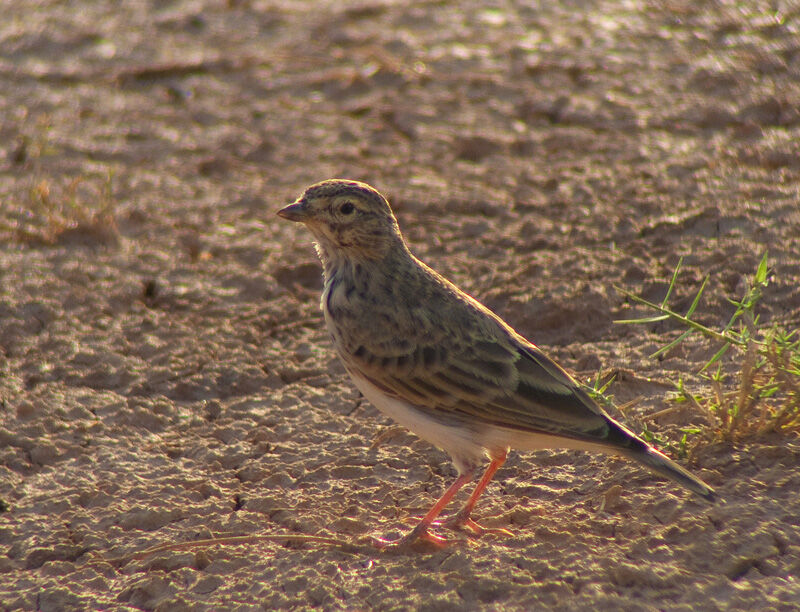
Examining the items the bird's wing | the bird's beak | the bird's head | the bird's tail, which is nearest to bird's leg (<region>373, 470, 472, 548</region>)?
the bird's wing

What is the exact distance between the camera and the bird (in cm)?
454

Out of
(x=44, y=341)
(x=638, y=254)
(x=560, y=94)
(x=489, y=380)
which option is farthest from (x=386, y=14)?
(x=489, y=380)

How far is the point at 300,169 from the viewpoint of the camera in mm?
7984

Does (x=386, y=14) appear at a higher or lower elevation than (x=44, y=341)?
higher

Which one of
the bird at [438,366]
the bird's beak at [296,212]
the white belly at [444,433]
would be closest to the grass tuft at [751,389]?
the bird at [438,366]

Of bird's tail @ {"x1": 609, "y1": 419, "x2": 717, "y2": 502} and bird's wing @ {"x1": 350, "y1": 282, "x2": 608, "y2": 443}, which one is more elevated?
bird's wing @ {"x1": 350, "y1": 282, "x2": 608, "y2": 443}

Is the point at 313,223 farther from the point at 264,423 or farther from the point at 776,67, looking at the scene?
the point at 776,67

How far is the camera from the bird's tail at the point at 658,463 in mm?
4223

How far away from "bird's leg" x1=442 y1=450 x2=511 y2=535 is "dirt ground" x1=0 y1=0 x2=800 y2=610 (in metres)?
0.08

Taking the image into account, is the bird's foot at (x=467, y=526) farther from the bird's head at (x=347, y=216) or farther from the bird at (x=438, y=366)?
the bird's head at (x=347, y=216)

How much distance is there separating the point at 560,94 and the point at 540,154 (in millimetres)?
929

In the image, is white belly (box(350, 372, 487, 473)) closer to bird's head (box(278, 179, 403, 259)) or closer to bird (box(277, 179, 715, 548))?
bird (box(277, 179, 715, 548))

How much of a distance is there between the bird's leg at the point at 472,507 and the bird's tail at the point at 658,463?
660 millimetres

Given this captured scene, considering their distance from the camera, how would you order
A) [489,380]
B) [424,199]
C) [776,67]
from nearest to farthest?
[489,380], [424,199], [776,67]
